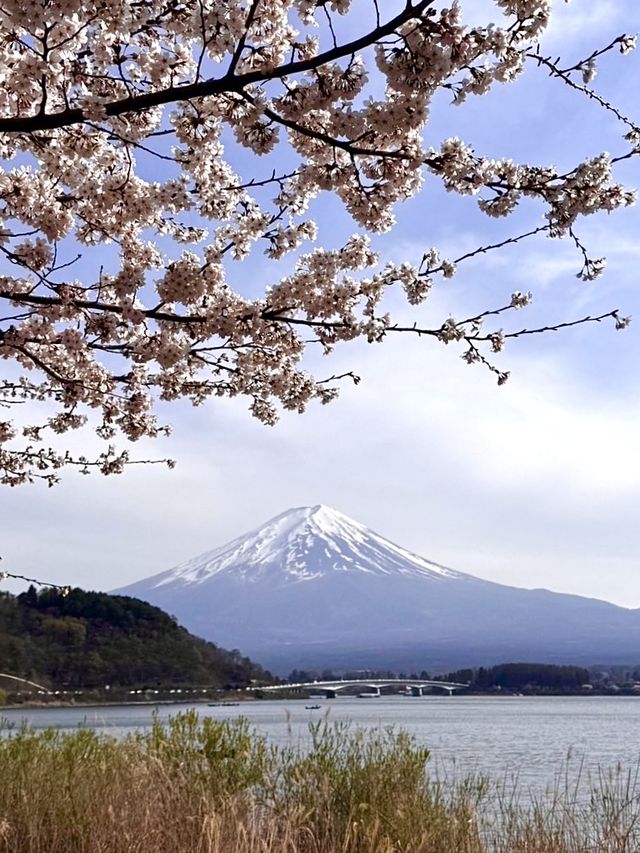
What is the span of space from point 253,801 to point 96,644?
40.2m

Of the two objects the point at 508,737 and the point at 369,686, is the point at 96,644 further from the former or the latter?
the point at 369,686

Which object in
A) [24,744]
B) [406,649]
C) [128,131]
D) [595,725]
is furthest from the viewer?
[406,649]

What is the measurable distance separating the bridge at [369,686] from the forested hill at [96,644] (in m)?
7.22

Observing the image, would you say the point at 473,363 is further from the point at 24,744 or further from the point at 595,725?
the point at 595,725

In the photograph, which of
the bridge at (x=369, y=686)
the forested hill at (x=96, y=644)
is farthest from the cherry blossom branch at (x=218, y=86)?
the bridge at (x=369, y=686)

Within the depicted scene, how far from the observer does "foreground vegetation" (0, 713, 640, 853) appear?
15.4ft

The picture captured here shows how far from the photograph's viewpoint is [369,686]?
65.2 metres

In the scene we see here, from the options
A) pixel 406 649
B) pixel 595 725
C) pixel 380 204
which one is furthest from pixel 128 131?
pixel 406 649

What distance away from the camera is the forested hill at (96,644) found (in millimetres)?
39531

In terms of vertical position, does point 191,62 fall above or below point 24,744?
above

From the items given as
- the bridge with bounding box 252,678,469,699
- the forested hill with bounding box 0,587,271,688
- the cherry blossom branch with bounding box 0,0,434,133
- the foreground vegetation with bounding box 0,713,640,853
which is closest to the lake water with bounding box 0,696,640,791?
the foreground vegetation with bounding box 0,713,640,853

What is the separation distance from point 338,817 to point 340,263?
333 centimetres

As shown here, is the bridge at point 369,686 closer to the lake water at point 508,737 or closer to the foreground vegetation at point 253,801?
the lake water at point 508,737

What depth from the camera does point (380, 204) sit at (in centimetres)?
367
